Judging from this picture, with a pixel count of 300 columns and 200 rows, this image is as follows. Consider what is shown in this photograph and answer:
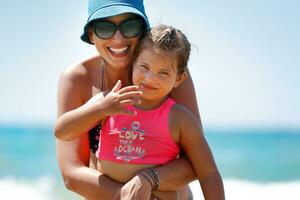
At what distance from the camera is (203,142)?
369 cm

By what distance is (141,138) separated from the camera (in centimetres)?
366

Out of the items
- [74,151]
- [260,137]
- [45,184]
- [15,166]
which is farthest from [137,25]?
[260,137]

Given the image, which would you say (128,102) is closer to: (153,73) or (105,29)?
(153,73)

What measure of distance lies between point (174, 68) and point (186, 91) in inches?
19.8

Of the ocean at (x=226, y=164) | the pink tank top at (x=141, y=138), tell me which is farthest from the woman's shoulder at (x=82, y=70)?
the ocean at (x=226, y=164)

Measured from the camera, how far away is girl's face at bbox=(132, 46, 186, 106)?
11.7 feet

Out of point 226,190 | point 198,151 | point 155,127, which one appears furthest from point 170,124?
point 226,190

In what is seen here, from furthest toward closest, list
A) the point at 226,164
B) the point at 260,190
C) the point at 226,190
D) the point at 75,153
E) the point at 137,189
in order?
the point at 226,164
the point at 260,190
the point at 226,190
the point at 75,153
the point at 137,189

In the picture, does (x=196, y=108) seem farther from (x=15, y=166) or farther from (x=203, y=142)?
(x=15, y=166)

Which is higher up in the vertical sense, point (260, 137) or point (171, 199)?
point (171, 199)

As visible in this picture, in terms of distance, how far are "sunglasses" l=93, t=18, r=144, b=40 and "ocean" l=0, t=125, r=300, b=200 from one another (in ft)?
31.5

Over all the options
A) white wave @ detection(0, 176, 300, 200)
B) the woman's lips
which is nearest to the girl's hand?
the woman's lips

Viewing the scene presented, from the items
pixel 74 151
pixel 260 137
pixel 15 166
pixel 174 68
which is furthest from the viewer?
pixel 260 137

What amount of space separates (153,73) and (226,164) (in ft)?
58.6
